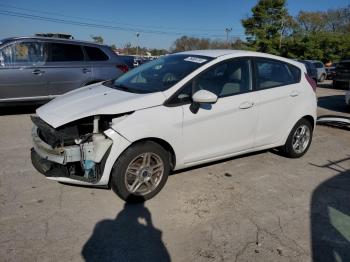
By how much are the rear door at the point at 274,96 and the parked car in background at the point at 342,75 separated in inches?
563

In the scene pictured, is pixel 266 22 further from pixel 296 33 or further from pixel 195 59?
pixel 195 59

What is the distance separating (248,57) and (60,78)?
4.84m

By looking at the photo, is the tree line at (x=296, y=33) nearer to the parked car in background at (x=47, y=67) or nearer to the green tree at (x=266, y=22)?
the green tree at (x=266, y=22)

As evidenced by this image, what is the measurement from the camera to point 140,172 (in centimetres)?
385

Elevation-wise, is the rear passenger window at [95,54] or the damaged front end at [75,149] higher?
the rear passenger window at [95,54]

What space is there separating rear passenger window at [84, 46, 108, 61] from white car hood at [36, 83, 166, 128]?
444 cm

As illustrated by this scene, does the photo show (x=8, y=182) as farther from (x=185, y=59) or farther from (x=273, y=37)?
(x=273, y=37)

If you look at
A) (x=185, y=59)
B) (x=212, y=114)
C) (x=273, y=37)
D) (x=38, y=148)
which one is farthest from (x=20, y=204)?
(x=273, y=37)

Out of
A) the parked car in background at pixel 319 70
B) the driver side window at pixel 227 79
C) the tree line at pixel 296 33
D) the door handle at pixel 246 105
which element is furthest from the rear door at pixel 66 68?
the tree line at pixel 296 33

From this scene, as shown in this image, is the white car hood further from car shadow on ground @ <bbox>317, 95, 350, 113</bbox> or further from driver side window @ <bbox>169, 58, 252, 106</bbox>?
car shadow on ground @ <bbox>317, 95, 350, 113</bbox>

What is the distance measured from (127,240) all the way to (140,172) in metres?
0.83

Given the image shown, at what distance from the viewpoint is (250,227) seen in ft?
11.6

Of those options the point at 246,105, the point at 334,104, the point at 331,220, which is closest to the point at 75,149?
the point at 246,105

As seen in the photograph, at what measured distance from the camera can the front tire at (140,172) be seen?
145 inches
